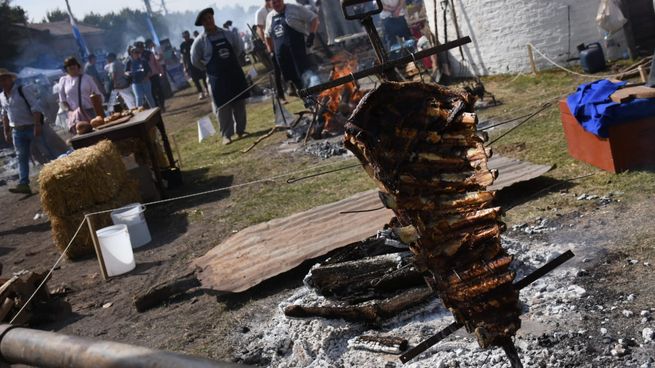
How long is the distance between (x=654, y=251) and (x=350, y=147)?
11.3 feet

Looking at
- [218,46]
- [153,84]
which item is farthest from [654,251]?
[153,84]

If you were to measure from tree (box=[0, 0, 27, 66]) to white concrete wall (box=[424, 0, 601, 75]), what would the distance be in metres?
32.8

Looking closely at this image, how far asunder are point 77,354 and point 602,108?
577 centimetres

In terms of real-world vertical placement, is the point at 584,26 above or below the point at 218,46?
below

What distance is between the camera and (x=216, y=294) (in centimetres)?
677

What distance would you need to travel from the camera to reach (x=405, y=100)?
2.66 metres

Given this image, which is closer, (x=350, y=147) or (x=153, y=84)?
(x=350, y=147)

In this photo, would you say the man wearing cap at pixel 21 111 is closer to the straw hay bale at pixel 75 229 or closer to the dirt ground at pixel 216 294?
the dirt ground at pixel 216 294

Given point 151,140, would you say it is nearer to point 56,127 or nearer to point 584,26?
point 584,26

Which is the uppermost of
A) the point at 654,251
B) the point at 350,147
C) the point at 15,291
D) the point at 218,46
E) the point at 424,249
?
the point at 218,46

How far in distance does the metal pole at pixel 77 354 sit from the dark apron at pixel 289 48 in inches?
473

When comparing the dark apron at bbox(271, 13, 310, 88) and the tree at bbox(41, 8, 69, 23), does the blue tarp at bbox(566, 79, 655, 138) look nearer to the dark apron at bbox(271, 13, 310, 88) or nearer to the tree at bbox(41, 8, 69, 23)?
the dark apron at bbox(271, 13, 310, 88)

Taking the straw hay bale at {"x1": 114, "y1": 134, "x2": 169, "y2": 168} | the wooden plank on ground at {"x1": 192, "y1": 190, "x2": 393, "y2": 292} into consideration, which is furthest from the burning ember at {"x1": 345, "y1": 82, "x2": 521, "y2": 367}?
the straw hay bale at {"x1": 114, "y1": 134, "x2": 169, "y2": 168}

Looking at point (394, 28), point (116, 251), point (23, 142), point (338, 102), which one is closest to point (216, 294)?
point (116, 251)
